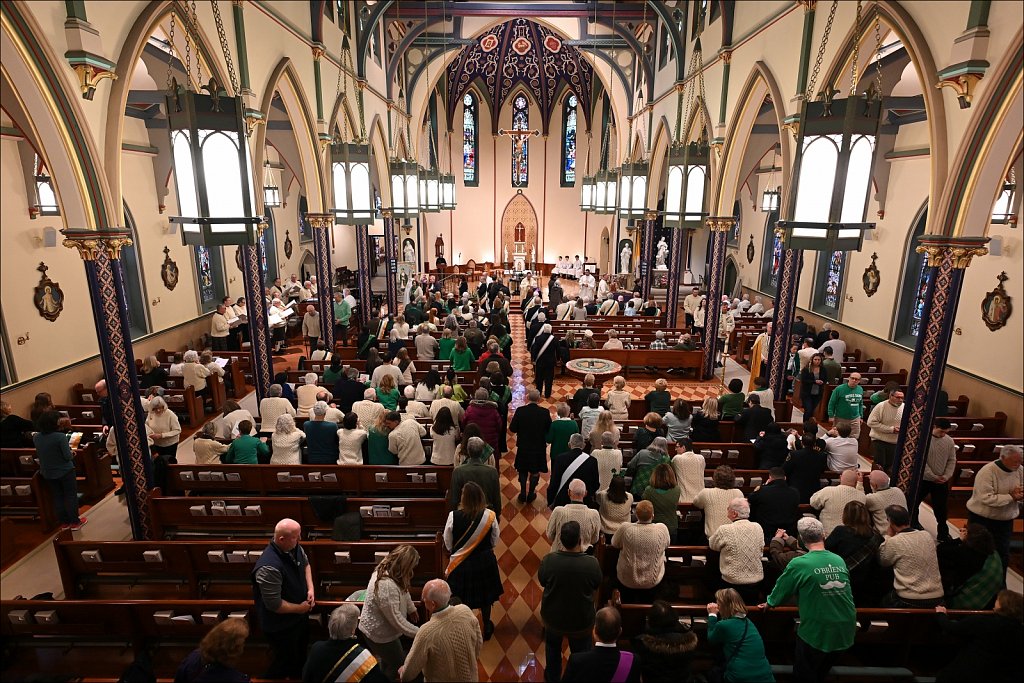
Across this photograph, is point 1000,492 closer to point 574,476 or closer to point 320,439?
point 574,476

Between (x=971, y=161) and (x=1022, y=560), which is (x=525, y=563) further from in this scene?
(x=971, y=161)

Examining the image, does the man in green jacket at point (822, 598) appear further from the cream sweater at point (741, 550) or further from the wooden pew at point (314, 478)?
the wooden pew at point (314, 478)

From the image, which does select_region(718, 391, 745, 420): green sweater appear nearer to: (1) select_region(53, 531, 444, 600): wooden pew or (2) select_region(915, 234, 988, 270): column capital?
(2) select_region(915, 234, 988, 270): column capital

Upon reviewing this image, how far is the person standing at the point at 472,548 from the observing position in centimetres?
464

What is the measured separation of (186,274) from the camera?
615 inches

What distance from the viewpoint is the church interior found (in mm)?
4508

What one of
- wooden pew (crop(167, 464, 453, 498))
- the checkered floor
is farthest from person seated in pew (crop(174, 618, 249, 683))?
wooden pew (crop(167, 464, 453, 498))

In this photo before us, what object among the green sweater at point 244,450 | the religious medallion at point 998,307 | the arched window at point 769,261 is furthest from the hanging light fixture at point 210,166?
the arched window at point 769,261

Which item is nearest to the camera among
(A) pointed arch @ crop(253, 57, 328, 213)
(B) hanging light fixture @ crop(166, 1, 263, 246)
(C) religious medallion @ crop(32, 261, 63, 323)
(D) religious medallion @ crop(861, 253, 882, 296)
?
(B) hanging light fixture @ crop(166, 1, 263, 246)

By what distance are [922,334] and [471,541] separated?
6.18 meters

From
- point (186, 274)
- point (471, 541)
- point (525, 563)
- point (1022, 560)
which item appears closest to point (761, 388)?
point (1022, 560)

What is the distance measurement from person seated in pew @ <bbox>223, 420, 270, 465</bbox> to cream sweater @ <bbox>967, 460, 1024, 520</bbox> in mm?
7819

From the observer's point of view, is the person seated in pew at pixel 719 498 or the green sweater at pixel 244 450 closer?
the person seated in pew at pixel 719 498

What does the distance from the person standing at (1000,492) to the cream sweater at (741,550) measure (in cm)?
303
